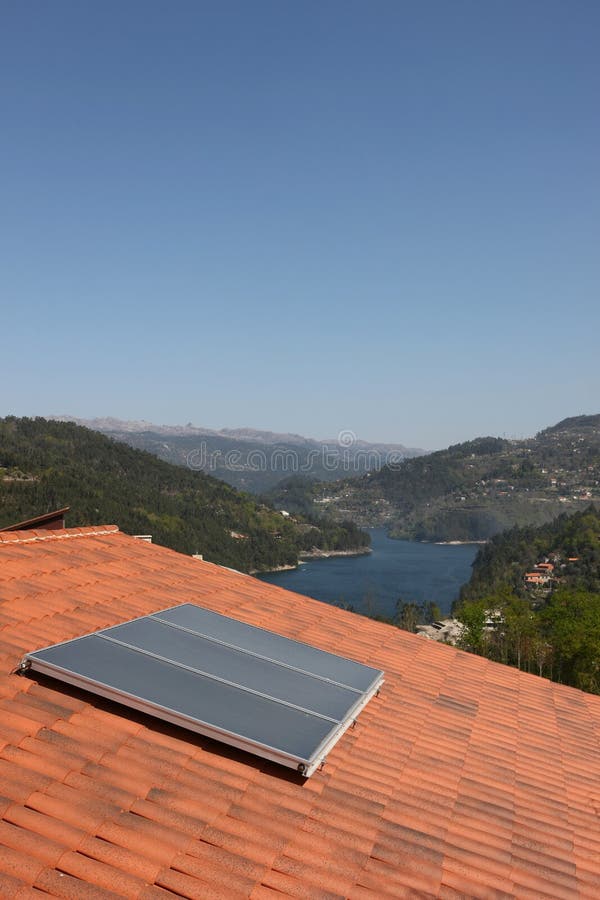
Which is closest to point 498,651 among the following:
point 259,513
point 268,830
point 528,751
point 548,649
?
point 548,649

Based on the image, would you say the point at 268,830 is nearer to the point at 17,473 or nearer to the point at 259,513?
the point at 17,473

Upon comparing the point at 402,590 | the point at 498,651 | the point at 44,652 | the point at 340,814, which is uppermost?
the point at 44,652

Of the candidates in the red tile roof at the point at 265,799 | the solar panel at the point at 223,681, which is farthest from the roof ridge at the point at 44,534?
the solar panel at the point at 223,681

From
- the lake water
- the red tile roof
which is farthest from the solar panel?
the lake water

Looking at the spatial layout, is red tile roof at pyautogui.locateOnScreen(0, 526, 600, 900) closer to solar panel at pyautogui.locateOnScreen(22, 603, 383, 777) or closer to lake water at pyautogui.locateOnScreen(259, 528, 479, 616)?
solar panel at pyautogui.locateOnScreen(22, 603, 383, 777)

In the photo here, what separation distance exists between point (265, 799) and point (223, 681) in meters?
0.94

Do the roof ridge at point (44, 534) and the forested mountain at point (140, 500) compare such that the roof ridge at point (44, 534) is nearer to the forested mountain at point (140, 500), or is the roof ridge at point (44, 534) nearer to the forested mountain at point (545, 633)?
the forested mountain at point (545, 633)

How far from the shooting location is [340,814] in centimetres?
382

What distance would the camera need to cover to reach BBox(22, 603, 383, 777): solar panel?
398 centimetres

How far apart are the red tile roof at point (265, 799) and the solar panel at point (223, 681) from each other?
0.17m

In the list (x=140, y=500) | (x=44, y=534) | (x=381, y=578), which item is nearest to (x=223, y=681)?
(x=44, y=534)

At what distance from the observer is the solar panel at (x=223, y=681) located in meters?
3.98

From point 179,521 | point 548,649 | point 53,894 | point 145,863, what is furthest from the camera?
point 179,521

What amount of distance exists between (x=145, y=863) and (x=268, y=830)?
2.33 feet
